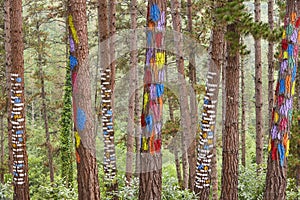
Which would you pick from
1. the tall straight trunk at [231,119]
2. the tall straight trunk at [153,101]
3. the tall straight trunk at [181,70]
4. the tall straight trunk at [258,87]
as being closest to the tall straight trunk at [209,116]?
the tall straight trunk at [231,119]

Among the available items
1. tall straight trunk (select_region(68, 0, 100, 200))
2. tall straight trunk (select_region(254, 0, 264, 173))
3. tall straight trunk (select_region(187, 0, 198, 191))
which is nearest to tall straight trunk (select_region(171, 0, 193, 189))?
tall straight trunk (select_region(187, 0, 198, 191))

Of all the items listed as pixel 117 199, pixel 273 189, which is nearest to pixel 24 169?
pixel 117 199

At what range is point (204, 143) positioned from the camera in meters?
7.82

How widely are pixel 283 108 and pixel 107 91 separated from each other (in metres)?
4.79

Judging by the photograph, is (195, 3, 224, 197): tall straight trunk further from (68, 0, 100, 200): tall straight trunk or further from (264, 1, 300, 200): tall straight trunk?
(68, 0, 100, 200): tall straight trunk

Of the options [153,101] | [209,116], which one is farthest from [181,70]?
[153,101]

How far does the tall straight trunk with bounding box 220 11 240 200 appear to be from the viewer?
6738 millimetres

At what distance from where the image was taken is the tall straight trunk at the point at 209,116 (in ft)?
25.2

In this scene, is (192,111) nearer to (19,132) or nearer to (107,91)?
(107,91)

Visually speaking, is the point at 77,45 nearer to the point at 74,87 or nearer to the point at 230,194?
the point at 74,87

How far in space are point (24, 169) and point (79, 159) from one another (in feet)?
8.42

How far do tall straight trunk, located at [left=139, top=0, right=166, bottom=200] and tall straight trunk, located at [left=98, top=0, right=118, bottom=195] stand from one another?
136 inches

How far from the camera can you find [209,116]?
7695 mm

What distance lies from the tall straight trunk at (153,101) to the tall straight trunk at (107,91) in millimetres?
3450
